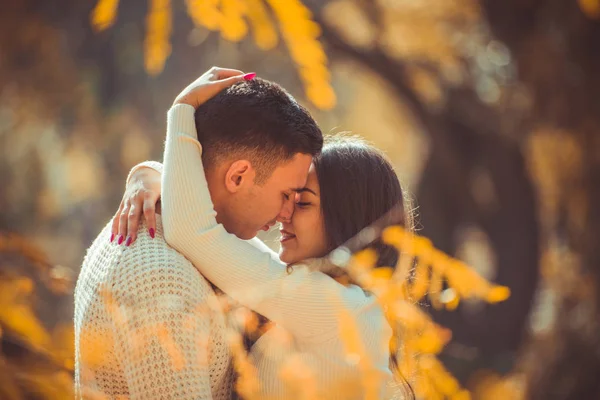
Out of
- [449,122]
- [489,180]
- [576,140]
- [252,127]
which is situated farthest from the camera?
[489,180]

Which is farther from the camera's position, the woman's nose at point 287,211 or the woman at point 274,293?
the woman's nose at point 287,211

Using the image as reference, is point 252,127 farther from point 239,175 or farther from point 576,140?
point 576,140

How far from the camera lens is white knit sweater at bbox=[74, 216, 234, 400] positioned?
6.31 feet

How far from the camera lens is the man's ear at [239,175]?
2387 millimetres

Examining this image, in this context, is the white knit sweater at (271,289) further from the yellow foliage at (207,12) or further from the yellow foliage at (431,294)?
the yellow foliage at (207,12)

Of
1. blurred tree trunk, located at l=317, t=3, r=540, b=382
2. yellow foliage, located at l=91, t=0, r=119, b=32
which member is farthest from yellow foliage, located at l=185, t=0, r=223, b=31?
blurred tree trunk, located at l=317, t=3, r=540, b=382

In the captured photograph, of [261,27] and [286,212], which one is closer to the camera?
[261,27]

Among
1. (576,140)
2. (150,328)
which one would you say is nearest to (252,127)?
(150,328)

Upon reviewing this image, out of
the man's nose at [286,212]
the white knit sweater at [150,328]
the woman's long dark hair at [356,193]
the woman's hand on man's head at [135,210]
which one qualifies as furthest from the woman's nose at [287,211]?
the white knit sweater at [150,328]

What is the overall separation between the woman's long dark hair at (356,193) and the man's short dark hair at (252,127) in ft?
0.75

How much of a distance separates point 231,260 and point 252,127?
0.45 meters

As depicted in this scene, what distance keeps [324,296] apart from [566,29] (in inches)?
170

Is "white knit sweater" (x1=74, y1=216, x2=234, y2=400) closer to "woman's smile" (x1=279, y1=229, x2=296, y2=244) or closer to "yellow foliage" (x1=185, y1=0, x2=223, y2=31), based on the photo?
"woman's smile" (x1=279, y1=229, x2=296, y2=244)

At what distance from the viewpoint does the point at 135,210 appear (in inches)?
88.9
